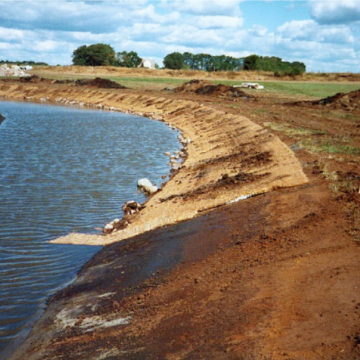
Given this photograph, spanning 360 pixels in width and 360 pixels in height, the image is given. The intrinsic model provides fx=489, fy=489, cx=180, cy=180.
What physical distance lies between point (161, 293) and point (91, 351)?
1.63 meters

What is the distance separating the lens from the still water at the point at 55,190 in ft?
32.4

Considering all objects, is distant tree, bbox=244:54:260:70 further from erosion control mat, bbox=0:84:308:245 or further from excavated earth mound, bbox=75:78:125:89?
erosion control mat, bbox=0:84:308:245

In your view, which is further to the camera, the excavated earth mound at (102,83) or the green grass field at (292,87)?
the excavated earth mound at (102,83)

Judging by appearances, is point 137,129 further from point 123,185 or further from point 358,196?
point 358,196

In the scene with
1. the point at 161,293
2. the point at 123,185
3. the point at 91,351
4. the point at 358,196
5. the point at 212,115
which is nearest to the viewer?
the point at 91,351

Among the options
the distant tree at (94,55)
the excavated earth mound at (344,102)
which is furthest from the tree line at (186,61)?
the excavated earth mound at (344,102)

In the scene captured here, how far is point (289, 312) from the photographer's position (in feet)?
21.0

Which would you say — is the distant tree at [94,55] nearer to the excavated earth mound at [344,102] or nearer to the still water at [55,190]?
the still water at [55,190]

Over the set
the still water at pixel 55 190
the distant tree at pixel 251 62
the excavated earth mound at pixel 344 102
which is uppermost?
the distant tree at pixel 251 62

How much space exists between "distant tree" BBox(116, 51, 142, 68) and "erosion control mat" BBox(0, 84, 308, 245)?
105066 millimetres

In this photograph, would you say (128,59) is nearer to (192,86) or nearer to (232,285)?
(192,86)

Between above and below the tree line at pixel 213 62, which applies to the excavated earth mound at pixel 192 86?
below

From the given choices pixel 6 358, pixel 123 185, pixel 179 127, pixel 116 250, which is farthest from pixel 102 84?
pixel 6 358

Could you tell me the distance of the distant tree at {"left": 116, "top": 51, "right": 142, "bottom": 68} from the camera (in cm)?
13488
